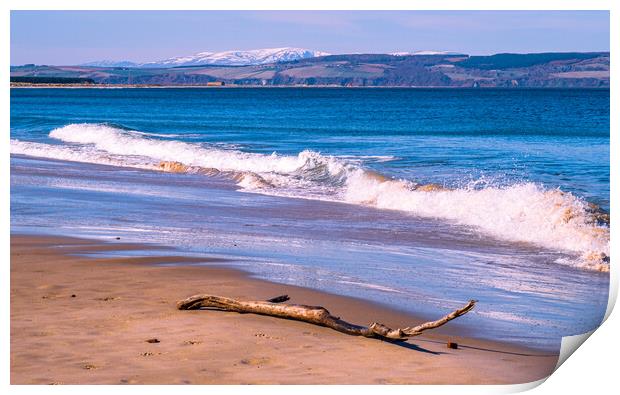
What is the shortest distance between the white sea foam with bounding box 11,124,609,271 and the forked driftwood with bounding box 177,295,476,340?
357cm

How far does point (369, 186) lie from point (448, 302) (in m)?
7.79

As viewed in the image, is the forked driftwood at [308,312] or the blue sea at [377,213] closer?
A: the forked driftwood at [308,312]

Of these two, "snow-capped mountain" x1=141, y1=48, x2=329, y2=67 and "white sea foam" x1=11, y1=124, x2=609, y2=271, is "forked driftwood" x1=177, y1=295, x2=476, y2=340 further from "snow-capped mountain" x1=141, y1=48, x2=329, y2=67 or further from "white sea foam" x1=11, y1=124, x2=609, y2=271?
"snow-capped mountain" x1=141, y1=48, x2=329, y2=67

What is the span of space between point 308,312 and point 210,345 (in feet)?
2.55

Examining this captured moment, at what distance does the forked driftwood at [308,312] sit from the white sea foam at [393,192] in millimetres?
3569

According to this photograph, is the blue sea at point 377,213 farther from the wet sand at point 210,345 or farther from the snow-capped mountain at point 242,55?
the snow-capped mountain at point 242,55

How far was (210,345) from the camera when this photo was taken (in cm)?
545

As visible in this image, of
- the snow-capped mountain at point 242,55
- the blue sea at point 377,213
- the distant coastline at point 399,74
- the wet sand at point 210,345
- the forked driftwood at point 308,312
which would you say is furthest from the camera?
the distant coastline at point 399,74

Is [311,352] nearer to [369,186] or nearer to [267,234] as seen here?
[267,234]

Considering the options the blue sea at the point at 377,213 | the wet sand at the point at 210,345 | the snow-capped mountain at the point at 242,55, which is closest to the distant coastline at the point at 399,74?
the blue sea at the point at 377,213

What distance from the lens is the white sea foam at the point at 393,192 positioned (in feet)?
33.2

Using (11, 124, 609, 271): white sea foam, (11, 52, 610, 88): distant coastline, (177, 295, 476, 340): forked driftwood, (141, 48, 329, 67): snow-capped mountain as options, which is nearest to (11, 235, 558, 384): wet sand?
(177, 295, 476, 340): forked driftwood

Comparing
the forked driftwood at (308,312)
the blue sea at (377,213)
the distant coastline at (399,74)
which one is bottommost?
the blue sea at (377,213)

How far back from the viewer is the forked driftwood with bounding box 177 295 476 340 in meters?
5.57
